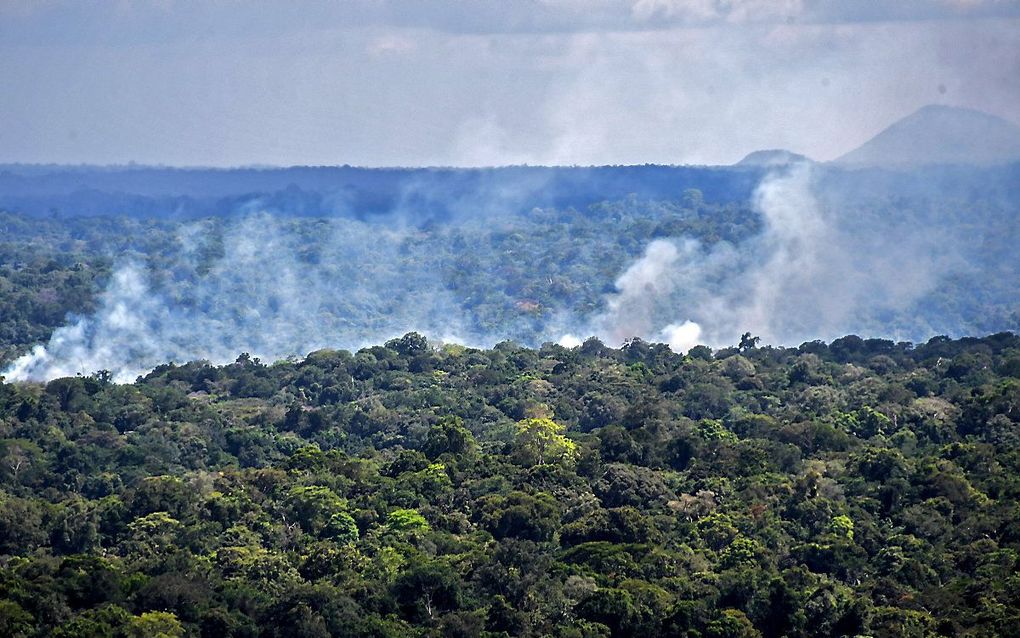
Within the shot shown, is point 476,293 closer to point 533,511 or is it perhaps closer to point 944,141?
point 944,141

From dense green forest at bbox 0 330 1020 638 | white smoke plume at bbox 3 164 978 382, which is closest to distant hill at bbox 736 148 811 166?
white smoke plume at bbox 3 164 978 382

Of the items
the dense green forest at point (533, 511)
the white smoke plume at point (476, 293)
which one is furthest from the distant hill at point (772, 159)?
the dense green forest at point (533, 511)

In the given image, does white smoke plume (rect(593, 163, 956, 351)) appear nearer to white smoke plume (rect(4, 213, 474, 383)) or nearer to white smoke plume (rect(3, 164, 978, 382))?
white smoke plume (rect(3, 164, 978, 382))

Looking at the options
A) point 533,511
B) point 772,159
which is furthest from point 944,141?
point 533,511

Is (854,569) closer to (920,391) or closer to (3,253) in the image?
(920,391)

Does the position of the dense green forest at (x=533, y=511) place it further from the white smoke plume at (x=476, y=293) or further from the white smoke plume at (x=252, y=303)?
the white smoke plume at (x=476, y=293)

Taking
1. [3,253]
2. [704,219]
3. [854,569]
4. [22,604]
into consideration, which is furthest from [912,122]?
[22,604]
